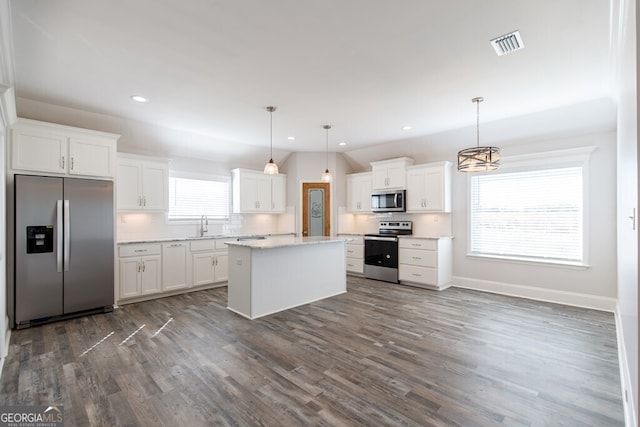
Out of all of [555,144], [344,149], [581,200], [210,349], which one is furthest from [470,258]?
[210,349]

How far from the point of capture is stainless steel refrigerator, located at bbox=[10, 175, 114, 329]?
3574mm

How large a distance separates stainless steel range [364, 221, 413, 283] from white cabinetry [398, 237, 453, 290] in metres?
0.14

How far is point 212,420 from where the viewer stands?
1.98 m

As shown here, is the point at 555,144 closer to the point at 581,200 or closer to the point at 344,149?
the point at 581,200

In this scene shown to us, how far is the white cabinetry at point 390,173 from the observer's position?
20.1ft

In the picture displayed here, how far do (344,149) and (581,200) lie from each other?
419cm

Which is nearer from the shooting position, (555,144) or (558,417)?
(558,417)

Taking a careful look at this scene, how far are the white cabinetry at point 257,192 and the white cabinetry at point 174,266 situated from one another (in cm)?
153

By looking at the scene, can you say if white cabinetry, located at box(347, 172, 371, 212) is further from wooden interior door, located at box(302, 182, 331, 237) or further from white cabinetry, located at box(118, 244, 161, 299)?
white cabinetry, located at box(118, 244, 161, 299)

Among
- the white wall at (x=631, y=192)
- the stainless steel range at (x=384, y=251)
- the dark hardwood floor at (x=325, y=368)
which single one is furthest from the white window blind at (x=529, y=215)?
the white wall at (x=631, y=192)

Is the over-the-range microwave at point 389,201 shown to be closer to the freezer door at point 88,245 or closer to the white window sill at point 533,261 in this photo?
the white window sill at point 533,261

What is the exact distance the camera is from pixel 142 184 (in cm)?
501

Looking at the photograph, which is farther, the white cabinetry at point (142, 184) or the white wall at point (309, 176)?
the white wall at point (309, 176)

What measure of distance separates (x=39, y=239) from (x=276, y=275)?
113 inches
